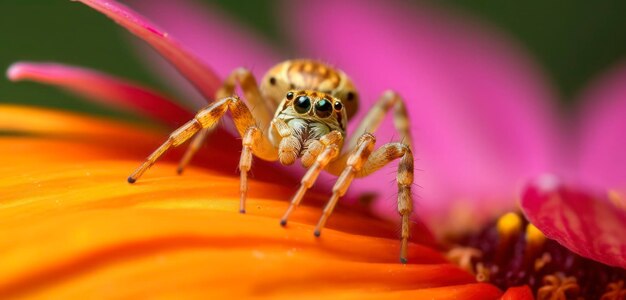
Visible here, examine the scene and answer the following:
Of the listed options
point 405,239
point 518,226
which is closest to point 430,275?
point 405,239

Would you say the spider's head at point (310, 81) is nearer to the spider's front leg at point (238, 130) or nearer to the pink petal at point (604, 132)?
the spider's front leg at point (238, 130)

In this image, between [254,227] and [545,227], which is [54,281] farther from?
[545,227]

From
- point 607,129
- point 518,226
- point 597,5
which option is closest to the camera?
point 518,226

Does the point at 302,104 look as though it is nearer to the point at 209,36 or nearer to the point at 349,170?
the point at 349,170

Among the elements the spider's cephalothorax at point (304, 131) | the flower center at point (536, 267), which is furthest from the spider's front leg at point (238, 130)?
the flower center at point (536, 267)

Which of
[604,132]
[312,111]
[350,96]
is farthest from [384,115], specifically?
[604,132]

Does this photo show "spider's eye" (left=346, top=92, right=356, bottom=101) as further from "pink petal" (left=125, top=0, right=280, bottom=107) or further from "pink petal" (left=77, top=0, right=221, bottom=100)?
"pink petal" (left=125, top=0, right=280, bottom=107)

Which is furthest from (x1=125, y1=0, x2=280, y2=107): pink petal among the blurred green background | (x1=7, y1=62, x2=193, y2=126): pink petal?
(x1=7, y1=62, x2=193, y2=126): pink petal
